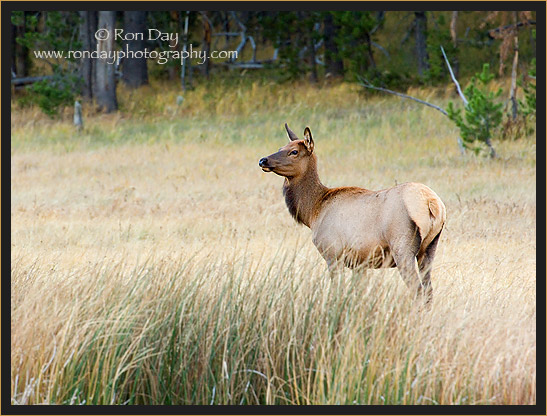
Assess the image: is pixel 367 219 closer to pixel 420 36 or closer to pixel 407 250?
pixel 407 250

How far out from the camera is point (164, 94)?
25094 millimetres

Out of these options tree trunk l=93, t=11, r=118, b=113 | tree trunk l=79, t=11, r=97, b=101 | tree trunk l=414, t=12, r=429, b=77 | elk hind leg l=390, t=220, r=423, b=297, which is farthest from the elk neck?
tree trunk l=93, t=11, r=118, b=113

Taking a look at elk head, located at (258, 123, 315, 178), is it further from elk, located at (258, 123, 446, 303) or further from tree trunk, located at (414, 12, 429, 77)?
tree trunk, located at (414, 12, 429, 77)

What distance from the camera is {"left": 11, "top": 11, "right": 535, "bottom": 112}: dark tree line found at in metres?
21.6

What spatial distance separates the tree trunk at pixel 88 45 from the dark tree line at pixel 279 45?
0.03m

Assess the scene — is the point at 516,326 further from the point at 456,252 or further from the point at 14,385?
the point at 456,252

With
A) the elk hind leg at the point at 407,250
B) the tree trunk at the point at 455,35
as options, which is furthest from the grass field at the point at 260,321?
the tree trunk at the point at 455,35

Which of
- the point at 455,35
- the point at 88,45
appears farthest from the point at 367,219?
the point at 88,45

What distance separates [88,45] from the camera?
2322cm

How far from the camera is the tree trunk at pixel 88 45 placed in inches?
909

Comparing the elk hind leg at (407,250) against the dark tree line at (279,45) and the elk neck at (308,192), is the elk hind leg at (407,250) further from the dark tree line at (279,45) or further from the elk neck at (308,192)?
the dark tree line at (279,45)

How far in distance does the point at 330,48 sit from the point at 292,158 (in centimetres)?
1814

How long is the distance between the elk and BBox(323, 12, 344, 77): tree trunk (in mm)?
15713

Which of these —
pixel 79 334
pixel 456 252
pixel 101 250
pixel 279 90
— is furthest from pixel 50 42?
pixel 79 334
